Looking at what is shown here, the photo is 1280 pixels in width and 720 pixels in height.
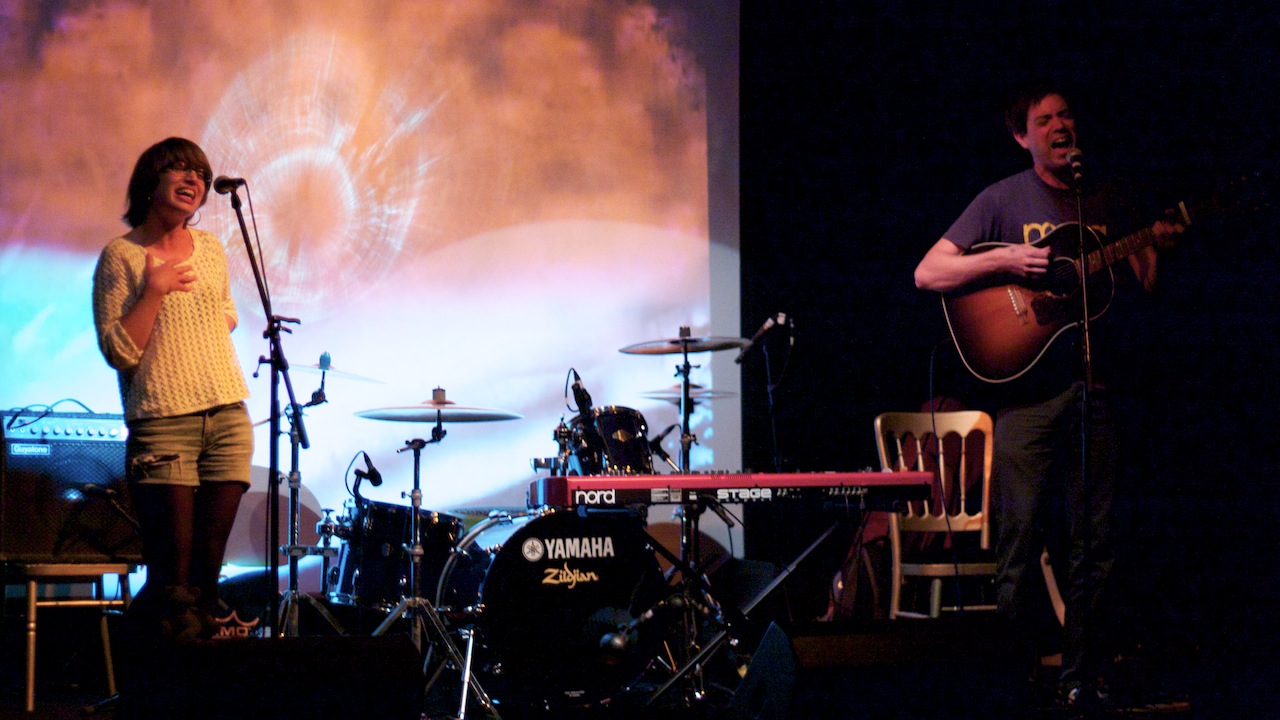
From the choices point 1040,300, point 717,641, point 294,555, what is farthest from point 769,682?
point 294,555

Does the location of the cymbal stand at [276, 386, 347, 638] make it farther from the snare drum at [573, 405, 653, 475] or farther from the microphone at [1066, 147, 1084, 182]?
the microphone at [1066, 147, 1084, 182]

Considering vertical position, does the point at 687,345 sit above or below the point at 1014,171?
below

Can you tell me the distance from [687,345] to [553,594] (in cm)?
121

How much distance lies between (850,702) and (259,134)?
3700mm

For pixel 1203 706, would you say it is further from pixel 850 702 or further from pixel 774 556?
pixel 774 556

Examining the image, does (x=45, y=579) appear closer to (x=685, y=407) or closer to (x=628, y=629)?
(x=628, y=629)

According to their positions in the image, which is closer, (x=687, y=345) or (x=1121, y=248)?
(x=1121, y=248)

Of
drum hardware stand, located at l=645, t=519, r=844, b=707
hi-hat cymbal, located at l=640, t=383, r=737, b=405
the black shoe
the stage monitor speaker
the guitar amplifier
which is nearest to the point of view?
the stage monitor speaker

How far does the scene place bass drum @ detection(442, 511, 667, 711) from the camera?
3.50 metres

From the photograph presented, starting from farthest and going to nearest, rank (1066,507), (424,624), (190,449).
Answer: (424,624) → (1066,507) → (190,449)

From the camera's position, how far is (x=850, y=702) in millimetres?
2260

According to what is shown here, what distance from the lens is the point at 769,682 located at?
239 centimetres

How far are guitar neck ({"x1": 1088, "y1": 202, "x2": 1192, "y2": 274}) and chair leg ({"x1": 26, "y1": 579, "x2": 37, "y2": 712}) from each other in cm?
343

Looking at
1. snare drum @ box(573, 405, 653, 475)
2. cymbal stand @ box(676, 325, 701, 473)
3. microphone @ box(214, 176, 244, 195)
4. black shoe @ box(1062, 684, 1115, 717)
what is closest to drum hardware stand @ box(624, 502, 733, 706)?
snare drum @ box(573, 405, 653, 475)
